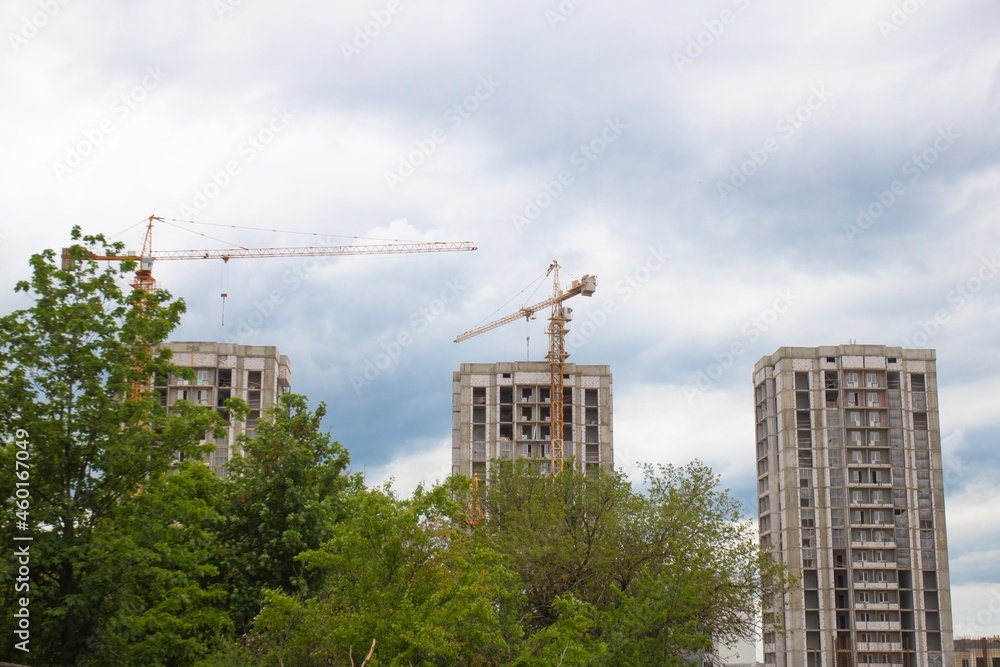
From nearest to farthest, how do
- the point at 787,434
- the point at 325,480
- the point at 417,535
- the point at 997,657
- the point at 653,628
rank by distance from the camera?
the point at 417,535 < the point at 653,628 < the point at 325,480 < the point at 997,657 < the point at 787,434

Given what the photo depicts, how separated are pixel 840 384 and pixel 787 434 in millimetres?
7486

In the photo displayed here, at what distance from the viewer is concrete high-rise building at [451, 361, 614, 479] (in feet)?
400

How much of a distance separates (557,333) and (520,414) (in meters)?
18.1

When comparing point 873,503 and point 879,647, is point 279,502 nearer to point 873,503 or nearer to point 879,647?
point 879,647

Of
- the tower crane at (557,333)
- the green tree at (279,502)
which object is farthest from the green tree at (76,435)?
the tower crane at (557,333)

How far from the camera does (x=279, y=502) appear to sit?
41.0m

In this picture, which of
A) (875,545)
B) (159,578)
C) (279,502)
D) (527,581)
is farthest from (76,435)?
(875,545)

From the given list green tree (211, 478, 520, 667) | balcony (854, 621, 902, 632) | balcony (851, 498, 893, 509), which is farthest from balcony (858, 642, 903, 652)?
green tree (211, 478, 520, 667)

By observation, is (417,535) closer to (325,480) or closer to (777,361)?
(325,480)

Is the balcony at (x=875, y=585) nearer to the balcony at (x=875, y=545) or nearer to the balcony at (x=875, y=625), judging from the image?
the balcony at (x=875, y=625)

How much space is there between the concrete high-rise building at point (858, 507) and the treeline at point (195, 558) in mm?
75902

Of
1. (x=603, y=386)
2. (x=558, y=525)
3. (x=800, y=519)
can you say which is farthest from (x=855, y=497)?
(x=558, y=525)

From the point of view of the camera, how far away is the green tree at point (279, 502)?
3925 cm

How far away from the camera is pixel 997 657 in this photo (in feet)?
362
